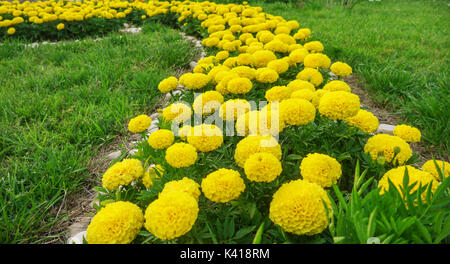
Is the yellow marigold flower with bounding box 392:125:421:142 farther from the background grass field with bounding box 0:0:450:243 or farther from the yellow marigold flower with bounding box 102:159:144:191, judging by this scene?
the yellow marigold flower with bounding box 102:159:144:191

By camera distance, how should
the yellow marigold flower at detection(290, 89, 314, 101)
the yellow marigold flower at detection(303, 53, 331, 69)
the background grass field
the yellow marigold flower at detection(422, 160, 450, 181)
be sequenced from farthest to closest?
1. the yellow marigold flower at detection(303, 53, 331, 69)
2. the background grass field
3. the yellow marigold flower at detection(290, 89, 314, 101)
4. the yellow marigold flower at detection(422, 160, 450, 181)

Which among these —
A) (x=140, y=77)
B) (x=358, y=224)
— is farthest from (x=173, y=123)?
(x=140, y=77)

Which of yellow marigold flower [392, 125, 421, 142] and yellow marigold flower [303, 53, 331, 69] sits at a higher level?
yellow marigold flower [303, 53, 331, 69]

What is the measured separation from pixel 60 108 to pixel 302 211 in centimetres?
296

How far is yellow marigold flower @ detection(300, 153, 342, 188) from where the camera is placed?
114cm

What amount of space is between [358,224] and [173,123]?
1.30m

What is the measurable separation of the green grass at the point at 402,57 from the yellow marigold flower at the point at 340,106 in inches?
51.9

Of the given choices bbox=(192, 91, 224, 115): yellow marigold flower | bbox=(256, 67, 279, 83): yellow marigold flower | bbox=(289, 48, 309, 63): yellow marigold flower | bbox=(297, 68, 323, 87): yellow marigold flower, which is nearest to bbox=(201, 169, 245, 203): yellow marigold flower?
bbox=(192, 91, 224, 115): yellow marigold flower

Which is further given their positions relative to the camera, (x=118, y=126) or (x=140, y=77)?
(x=140, y=77)

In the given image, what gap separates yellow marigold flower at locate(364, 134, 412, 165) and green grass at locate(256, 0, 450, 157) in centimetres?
106

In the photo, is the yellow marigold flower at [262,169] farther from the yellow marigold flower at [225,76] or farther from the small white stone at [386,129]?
the small white stone at [386,129]

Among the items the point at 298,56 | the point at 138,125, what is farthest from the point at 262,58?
the point at 138,125
